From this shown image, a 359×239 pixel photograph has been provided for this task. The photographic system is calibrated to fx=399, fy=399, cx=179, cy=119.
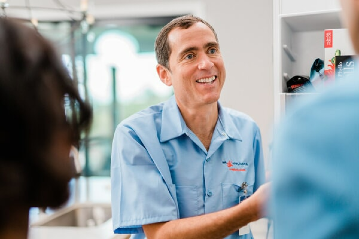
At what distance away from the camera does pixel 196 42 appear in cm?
144

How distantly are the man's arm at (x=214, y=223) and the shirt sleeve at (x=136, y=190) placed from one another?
0.04m

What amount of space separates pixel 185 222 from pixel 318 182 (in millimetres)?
874

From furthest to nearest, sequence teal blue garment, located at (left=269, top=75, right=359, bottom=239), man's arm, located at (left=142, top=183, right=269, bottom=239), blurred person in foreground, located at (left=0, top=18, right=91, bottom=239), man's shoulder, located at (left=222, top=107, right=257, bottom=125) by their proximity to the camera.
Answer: man's shoulder, located at (left=222, top=107, right=257, bottom=125) < man's arm, located at (left=142, top=183, right=269, bottom=239) < blurred person in foreground, located at (left=0, top=18, right=91, bottom=239) < teal blue garment, located at (left=269, top=75, right=359, bottom=239)

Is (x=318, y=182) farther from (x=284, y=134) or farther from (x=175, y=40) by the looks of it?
(x=175, y=40)

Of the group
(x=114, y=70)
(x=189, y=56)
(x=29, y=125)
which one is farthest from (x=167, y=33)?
(x=114, y=70)

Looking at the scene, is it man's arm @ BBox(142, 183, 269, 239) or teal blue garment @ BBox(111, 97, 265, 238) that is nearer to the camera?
man's arm @ BBox(142, 183, 269, 239)

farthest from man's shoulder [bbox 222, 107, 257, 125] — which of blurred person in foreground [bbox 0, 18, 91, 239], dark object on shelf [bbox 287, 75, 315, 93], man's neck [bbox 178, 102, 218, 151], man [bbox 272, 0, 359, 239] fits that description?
man [bbox 272, 0, 359, 239]

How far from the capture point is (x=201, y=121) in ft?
4.88

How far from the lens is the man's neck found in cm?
148

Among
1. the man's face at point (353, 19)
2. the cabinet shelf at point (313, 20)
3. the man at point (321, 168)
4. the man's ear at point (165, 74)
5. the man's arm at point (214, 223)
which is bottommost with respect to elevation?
the man's arm at point (214, 223)

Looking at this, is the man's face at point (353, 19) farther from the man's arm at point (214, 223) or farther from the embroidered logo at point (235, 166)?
the embroidered logo at point (235, 166)

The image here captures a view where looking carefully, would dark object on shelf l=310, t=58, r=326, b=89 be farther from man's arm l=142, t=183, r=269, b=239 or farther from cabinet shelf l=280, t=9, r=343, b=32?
man's arm l=142, t=183, r=269, b=239

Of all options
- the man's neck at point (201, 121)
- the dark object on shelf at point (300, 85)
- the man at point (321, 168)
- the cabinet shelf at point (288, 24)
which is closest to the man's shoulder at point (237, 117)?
the man's neck at point (201, 121)

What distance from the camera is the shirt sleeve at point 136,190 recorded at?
1.29m
